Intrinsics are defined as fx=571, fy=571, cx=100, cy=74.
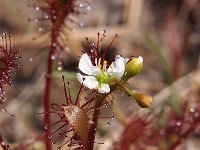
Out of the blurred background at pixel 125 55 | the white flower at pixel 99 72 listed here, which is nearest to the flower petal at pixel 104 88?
the white flower at pixel 99 72

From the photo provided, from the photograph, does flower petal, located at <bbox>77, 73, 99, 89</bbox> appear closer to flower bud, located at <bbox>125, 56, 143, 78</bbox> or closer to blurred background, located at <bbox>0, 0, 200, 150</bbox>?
flower bud, located at <bbox>125, 56, 143, 78</bbox>

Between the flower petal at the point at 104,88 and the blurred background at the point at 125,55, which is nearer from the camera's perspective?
the flower petal at the point at 104,88

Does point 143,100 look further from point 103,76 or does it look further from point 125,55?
point 125,55

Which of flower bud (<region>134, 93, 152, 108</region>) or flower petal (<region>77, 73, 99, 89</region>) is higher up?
flower petal (<region>77, 73, 99, 89</region>)

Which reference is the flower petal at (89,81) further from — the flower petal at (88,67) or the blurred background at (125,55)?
the blurred background at (125,55)

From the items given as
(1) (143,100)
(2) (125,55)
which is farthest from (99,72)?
(2) (125,55)

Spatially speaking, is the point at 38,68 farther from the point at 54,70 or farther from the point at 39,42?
the point at 54,70

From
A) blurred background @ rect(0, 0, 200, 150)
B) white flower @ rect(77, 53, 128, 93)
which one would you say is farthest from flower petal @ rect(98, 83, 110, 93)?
blurred background @ rect(0, 0, 200, 150)
